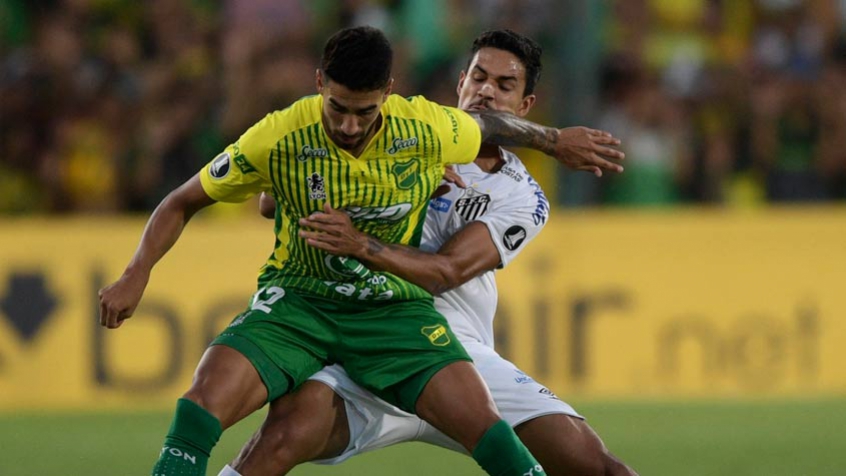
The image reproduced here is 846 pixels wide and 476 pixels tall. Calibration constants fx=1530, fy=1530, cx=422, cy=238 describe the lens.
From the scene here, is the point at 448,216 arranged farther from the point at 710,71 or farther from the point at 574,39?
the point at 710,71

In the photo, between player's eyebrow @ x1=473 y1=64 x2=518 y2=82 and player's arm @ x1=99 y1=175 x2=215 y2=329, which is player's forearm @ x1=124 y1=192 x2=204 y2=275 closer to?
player's arm @ x1=99 y1=175 x2=215 y2=329

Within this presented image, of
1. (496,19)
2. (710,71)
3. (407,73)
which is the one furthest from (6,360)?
(710,71)

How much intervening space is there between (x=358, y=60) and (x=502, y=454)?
1.43 meters

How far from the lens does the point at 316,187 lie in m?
5.41

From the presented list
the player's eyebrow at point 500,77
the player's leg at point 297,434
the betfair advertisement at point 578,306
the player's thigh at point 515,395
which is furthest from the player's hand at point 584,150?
the betfair advertisement at point 578,306

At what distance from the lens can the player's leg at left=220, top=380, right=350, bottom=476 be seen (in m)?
5.42

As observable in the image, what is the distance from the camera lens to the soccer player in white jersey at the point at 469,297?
Result: 215 inches

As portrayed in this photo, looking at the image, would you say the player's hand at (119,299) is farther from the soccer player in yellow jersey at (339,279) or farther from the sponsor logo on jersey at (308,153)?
the sponsor logo on jersey at (308,153)

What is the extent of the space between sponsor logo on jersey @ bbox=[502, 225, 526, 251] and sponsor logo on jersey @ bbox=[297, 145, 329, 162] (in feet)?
3.18

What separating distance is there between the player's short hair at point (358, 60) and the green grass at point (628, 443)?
11.2 ft

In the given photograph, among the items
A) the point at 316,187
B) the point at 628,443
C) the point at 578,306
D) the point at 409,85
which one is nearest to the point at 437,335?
the point at 316,187

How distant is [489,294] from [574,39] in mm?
5644

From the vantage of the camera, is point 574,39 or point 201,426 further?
point 574,39

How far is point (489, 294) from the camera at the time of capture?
20.5ft
